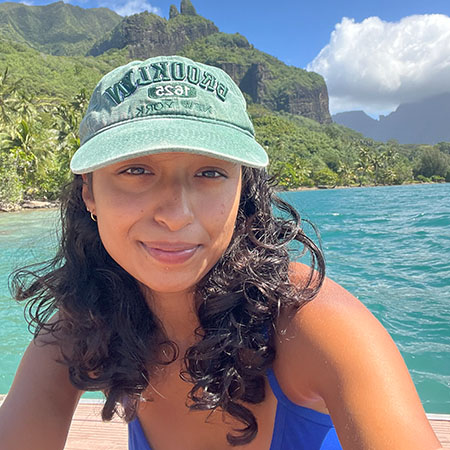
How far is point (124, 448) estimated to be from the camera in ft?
5.57

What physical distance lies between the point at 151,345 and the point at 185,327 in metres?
0.11

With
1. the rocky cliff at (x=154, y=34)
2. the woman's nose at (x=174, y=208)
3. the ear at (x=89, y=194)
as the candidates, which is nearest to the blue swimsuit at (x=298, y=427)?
the woman's nose at (x=174, y=208)

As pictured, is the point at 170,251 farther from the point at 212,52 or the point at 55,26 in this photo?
the point at 55,26

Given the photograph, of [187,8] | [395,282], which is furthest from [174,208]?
[187,8]

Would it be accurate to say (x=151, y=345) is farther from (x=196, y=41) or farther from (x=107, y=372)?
(x=196, y=41)

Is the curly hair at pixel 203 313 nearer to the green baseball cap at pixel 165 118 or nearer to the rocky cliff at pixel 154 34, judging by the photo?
the green baseball cap at pixel 165 118

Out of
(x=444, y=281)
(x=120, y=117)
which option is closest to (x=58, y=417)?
(x=120, y=117)

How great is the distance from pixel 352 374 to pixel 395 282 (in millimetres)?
7623

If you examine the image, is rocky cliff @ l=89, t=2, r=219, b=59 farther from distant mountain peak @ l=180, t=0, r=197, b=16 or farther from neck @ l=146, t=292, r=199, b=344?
neck @ l=146, t=292, r=199, b=344

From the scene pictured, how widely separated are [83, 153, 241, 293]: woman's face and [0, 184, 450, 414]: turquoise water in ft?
2.52

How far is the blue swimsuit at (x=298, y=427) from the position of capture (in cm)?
94

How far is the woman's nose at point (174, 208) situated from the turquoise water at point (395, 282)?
82 centimetres

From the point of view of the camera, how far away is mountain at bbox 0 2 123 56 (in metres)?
153

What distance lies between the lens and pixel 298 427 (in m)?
0.95
